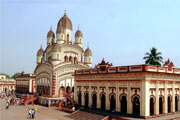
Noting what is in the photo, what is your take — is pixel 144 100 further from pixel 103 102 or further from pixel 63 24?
pixel 63 24

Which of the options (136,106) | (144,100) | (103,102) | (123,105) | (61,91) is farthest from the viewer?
(61,91)

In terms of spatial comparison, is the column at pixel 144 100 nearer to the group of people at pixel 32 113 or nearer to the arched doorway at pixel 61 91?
the group of people at pixel 32 113

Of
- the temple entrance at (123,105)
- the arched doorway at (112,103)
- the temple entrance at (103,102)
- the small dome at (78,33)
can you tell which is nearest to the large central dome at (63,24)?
the small dome at (78,33)

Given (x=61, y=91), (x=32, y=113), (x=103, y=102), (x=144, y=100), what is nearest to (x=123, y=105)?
(x=144, y=100)

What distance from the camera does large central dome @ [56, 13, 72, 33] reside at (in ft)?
162

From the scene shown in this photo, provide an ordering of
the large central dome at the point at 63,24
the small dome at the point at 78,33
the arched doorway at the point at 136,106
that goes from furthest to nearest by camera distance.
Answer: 1. the small dome at the point at 78,33
2. the large central dome at the point at 63,24
3. the arched doorway at the point at 136,106

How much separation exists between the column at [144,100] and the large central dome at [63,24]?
29.8 meters

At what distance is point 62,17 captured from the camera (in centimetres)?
5219

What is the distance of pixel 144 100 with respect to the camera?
24.0 m

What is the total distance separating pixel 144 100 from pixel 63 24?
108 ft

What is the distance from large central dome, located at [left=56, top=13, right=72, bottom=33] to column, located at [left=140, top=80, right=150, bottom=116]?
97.9 feet

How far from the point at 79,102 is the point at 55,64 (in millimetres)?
13186

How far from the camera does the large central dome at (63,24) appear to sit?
49241 millimetres

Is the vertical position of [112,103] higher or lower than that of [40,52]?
lower
